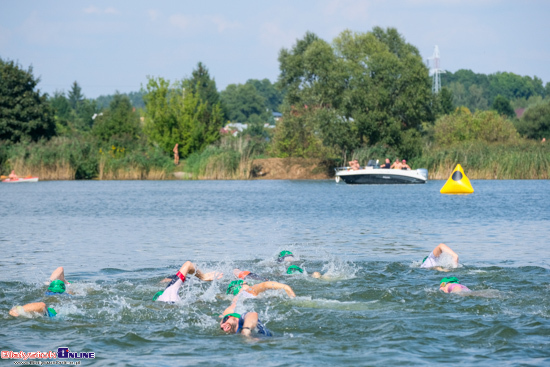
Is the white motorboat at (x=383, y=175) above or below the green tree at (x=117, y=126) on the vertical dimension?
below

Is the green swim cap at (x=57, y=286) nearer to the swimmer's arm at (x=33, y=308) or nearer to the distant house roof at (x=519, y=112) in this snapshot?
the swimmer's arm at (x=33, y=308)

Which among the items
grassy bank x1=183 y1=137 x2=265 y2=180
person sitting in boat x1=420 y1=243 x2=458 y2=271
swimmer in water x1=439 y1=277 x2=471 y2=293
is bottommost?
swimmer in water x1=439 y1=277 x2=471 y2=293

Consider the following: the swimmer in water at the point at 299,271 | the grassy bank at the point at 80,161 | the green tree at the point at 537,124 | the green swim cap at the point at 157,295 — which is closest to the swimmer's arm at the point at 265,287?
the green swim cap at the point at 157,295

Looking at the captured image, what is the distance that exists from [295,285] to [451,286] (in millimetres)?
2987

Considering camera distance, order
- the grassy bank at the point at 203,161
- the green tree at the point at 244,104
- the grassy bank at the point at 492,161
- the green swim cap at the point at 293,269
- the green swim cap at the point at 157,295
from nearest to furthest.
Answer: the green swim cap at the point at 157,295
the green swim cap at the point at 293,269
the grassy bank at the point at 492,161
the grassy bank at the point at 203,161
the green tree at the point at 244,104

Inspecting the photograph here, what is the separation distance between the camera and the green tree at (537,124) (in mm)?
80062

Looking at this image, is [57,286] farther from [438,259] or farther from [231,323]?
[438,259]

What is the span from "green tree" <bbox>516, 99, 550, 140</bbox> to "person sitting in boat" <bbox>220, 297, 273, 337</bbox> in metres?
76.4

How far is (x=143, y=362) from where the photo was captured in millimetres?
8469

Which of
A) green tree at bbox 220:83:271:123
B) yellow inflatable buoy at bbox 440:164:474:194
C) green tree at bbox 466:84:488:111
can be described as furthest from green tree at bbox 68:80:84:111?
yellow inflatable buoy at bbox 440:164:474:194

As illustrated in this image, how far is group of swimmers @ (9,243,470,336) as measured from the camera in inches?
383

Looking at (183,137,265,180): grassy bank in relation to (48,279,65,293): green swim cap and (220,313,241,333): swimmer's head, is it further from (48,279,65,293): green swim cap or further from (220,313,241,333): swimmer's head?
(220,313,241,333): swimmer's head

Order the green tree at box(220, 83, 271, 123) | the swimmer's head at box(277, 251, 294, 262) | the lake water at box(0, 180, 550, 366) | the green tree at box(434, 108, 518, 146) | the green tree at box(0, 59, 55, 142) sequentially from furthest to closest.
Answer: the green tree at box(220, 83, 271, 123) < the green tree at box(434, 108, 518, 146) < the green tree at box(0, 59, 55, 142) < the swimmer's head at box(277, 251, 294, 262) < the lake water at box(0, 180, 550, 366)

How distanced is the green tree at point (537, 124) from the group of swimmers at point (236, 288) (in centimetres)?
7148
